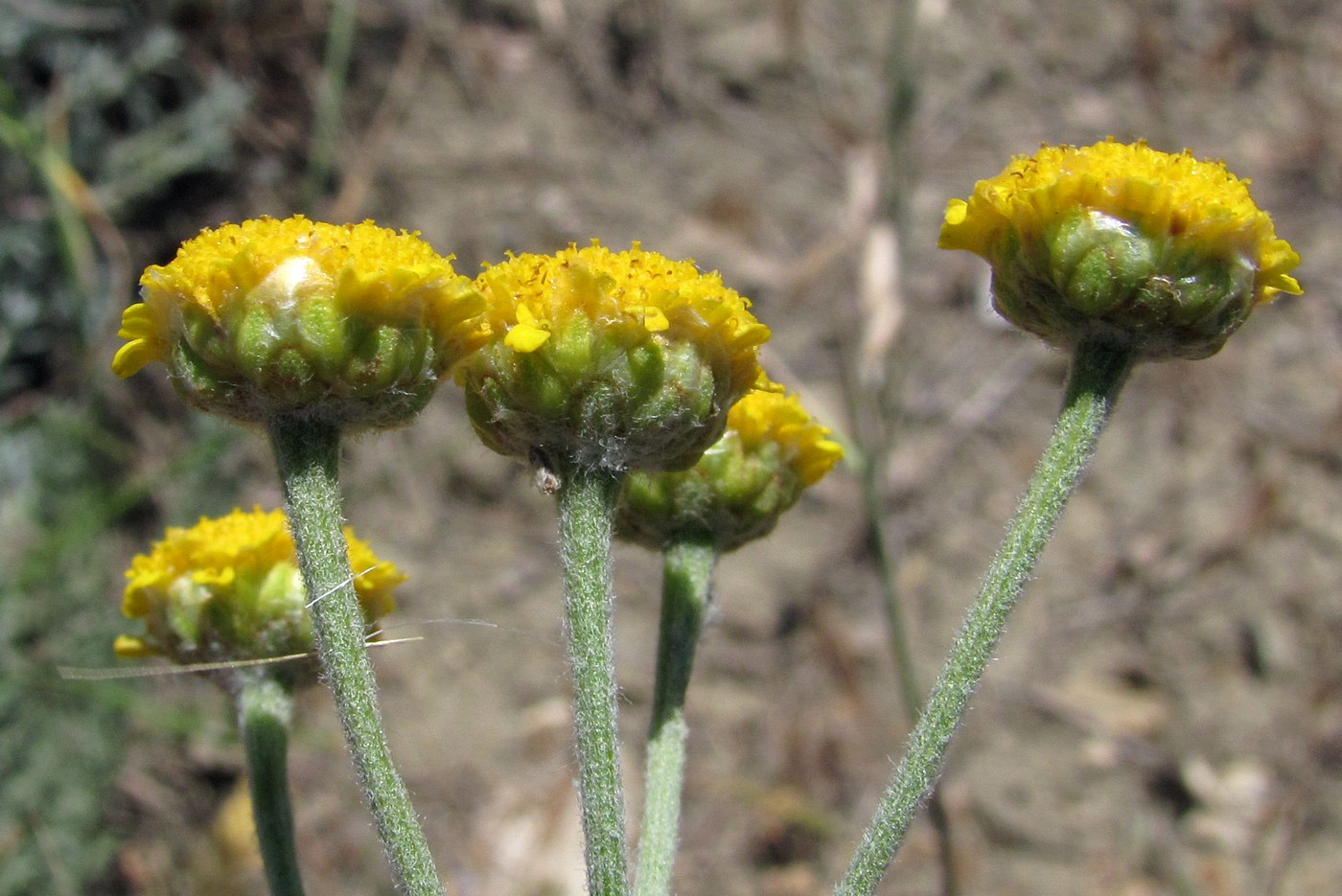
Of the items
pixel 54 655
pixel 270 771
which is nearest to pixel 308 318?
pixel 270 771

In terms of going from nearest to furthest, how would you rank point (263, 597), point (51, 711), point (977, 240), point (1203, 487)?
1. point (977, 240)
2. point (263, 597)
3. point (51, 711)
4. point (1203, 487)

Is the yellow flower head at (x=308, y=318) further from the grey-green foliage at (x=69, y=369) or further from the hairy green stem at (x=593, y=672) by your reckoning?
the grey-green foliage at (x=69, y=369)

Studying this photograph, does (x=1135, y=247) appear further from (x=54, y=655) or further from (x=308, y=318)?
(x=54, y=655)

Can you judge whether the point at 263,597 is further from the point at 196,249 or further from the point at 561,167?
the point at 561,167

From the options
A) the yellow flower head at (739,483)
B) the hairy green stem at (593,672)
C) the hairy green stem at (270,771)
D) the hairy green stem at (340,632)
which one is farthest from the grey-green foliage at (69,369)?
the hairy green stem at (593,672)

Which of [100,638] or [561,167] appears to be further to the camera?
[561,167]

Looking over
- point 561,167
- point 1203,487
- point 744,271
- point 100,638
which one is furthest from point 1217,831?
point 100,638
